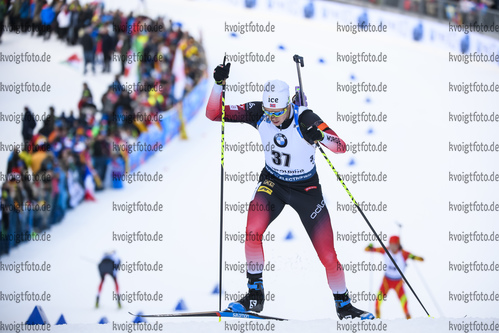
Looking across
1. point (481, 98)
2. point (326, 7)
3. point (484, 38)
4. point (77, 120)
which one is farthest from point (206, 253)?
point (326, 7)

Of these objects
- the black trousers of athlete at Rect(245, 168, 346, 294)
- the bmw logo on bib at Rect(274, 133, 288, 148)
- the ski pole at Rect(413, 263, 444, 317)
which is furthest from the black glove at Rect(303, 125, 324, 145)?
the ski pole at Rect(413, 263, 444, 317)

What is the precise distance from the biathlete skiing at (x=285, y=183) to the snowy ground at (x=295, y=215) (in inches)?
18.5

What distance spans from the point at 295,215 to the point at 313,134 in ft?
30.1

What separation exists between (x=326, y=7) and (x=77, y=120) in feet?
50.7

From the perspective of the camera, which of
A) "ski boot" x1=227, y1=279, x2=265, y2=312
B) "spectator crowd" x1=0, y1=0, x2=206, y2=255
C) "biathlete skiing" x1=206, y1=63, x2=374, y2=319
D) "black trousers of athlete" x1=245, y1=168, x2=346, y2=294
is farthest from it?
"spectator crowd" x1=0, y1=0, x2=206, y2=255

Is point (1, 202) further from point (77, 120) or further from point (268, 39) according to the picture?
point (268, 39)

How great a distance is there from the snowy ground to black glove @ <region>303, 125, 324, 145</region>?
1.84 metres

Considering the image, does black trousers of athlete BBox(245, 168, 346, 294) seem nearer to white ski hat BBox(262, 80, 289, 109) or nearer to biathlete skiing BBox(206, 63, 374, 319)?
biathlete skiing BBox(206, 63, 374, 319)

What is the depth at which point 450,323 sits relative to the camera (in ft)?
24.9

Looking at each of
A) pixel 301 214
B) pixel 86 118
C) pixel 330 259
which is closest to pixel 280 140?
pixel 301 214

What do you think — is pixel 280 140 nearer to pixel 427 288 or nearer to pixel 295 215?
pixel 427 288

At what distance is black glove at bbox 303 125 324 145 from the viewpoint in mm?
7215

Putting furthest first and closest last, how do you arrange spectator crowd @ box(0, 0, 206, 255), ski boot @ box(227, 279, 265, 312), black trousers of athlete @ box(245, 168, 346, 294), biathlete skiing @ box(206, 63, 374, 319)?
spectator crowd @ box(0, 0, 206, 255)
ski boot @ box(227, 279, 265, 312)
black trousers of athlete @ box(245, 168, 346, 294)
biathlete skiing @ box(206, 63, 374, 319)

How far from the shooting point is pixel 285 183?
772 centimetres
